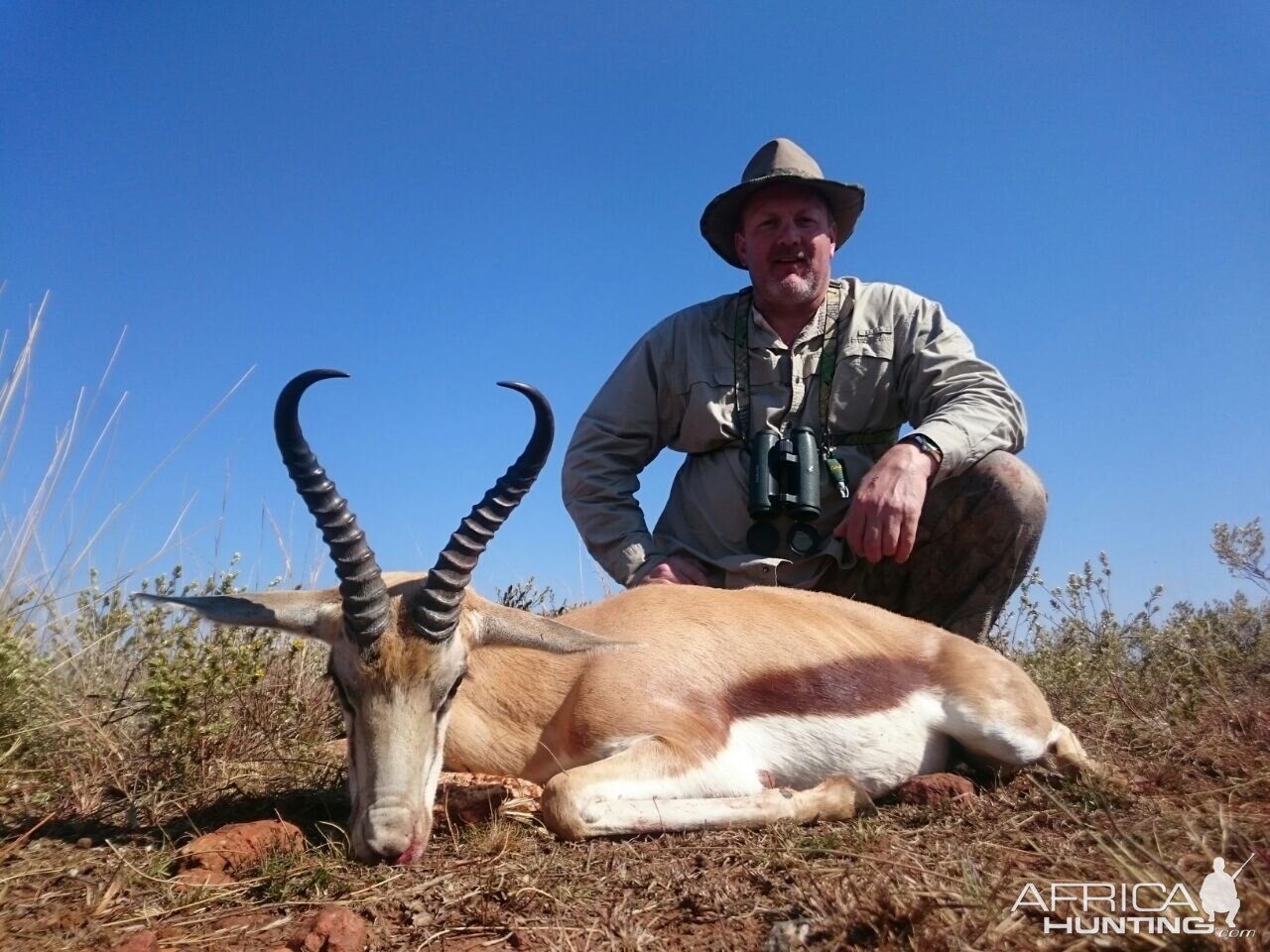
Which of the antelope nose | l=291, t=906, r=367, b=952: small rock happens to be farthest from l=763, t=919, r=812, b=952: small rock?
the antelope nose

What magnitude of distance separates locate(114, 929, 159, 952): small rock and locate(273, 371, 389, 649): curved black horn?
1106 mm

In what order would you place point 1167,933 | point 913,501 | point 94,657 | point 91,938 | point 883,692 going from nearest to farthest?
point 1167,933 < point 91,938 < point 883,692 < point 913,501 < point 94,657

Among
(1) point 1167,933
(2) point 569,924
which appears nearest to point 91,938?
(2) point 569,924

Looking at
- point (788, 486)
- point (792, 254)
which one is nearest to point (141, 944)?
point (788, 486)

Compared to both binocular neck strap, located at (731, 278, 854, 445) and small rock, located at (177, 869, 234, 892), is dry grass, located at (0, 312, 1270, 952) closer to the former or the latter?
small rock, located at (177, 869, 234, 892)

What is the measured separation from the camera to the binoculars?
17.0ft

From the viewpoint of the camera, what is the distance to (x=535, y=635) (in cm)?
365

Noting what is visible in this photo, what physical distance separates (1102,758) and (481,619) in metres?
2.90

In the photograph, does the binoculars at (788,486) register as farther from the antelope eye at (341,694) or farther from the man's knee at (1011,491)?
the antelope eye at (341,694)

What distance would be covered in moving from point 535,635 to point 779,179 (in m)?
3.55

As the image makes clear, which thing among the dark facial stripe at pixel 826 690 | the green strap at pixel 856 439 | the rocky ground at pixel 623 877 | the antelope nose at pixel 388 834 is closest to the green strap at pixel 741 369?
the green strap at pixel 856 439

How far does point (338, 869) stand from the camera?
2.70 meters

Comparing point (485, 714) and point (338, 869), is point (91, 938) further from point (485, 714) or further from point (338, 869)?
point (485, 714)

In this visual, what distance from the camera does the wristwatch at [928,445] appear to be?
4758 millimetres
